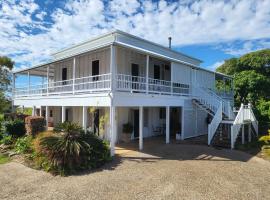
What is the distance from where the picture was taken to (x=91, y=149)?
34.6ft

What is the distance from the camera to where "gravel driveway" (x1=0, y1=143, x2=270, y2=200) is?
722cm

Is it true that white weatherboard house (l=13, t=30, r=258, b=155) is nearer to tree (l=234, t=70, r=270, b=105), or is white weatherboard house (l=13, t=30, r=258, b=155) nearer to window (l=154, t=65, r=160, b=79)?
window (l=154, t=65, r=160, b=79)

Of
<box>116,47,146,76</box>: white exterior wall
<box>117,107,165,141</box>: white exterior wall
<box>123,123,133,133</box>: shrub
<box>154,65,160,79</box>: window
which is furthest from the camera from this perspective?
<box>154,65,160,79</box>: window

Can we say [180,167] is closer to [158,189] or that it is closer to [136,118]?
[158,189]

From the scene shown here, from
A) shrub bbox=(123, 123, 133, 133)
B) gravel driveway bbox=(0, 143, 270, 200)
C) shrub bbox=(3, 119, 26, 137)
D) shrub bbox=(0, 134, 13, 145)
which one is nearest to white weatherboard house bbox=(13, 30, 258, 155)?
shrub bbox=(123, 123, 133, 133)

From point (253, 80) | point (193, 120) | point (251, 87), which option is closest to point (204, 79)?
point (193, 120)

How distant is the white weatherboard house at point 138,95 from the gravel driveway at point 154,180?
10.1 ft

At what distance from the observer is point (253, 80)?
82.5 ft

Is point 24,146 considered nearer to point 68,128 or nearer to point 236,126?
point 68,128

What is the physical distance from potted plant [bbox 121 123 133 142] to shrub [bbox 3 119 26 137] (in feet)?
23.6

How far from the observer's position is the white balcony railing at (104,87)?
506 inches

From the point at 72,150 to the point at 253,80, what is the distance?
880 inches

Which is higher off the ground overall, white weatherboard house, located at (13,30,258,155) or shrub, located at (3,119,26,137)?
white weatherboard house, located at (13,30,258,155)

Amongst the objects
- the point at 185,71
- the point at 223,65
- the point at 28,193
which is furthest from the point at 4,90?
the point at 223,65
